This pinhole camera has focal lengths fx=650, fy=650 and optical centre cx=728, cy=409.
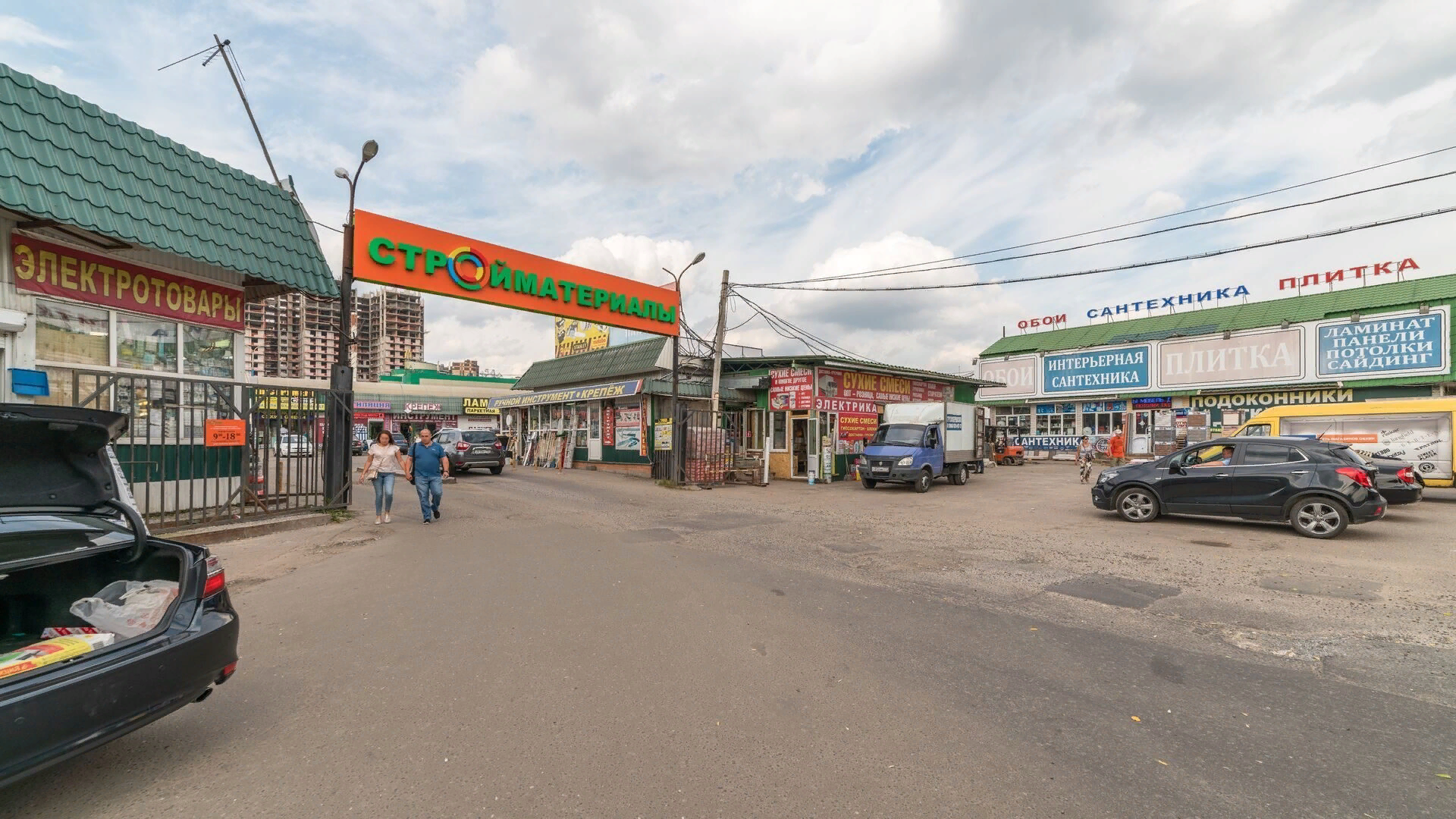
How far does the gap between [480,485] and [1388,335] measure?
114ft

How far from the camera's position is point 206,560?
355 cm

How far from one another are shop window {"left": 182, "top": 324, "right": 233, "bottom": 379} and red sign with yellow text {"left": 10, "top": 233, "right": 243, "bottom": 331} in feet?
0.46

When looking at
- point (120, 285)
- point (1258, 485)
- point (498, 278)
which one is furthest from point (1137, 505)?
point (120, 285)

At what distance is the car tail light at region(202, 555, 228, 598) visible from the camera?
3422 mm

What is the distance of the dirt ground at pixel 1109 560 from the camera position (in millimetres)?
5277

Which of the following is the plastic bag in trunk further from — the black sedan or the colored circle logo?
the colored circle logo

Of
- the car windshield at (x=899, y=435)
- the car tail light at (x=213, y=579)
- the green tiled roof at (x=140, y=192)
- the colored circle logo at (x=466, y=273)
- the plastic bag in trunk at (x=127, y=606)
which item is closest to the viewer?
the plastic bag in trunk at (x=127, y=606)

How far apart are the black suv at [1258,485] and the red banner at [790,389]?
10.1 meters

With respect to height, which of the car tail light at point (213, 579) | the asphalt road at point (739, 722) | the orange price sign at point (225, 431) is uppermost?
the orange price sign at point (225, 431)

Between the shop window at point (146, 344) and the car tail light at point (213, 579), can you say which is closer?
the car tail light at point (213, 579)

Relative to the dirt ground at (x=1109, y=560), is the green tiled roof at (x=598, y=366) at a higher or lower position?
higher

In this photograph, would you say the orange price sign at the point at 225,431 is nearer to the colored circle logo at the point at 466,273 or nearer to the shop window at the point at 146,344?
the shop window at the point at 146,344

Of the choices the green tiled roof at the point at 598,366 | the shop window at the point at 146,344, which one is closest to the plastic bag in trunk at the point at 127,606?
the shop window at the point at 146,344

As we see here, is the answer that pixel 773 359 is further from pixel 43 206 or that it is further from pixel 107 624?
pixel 107 624
